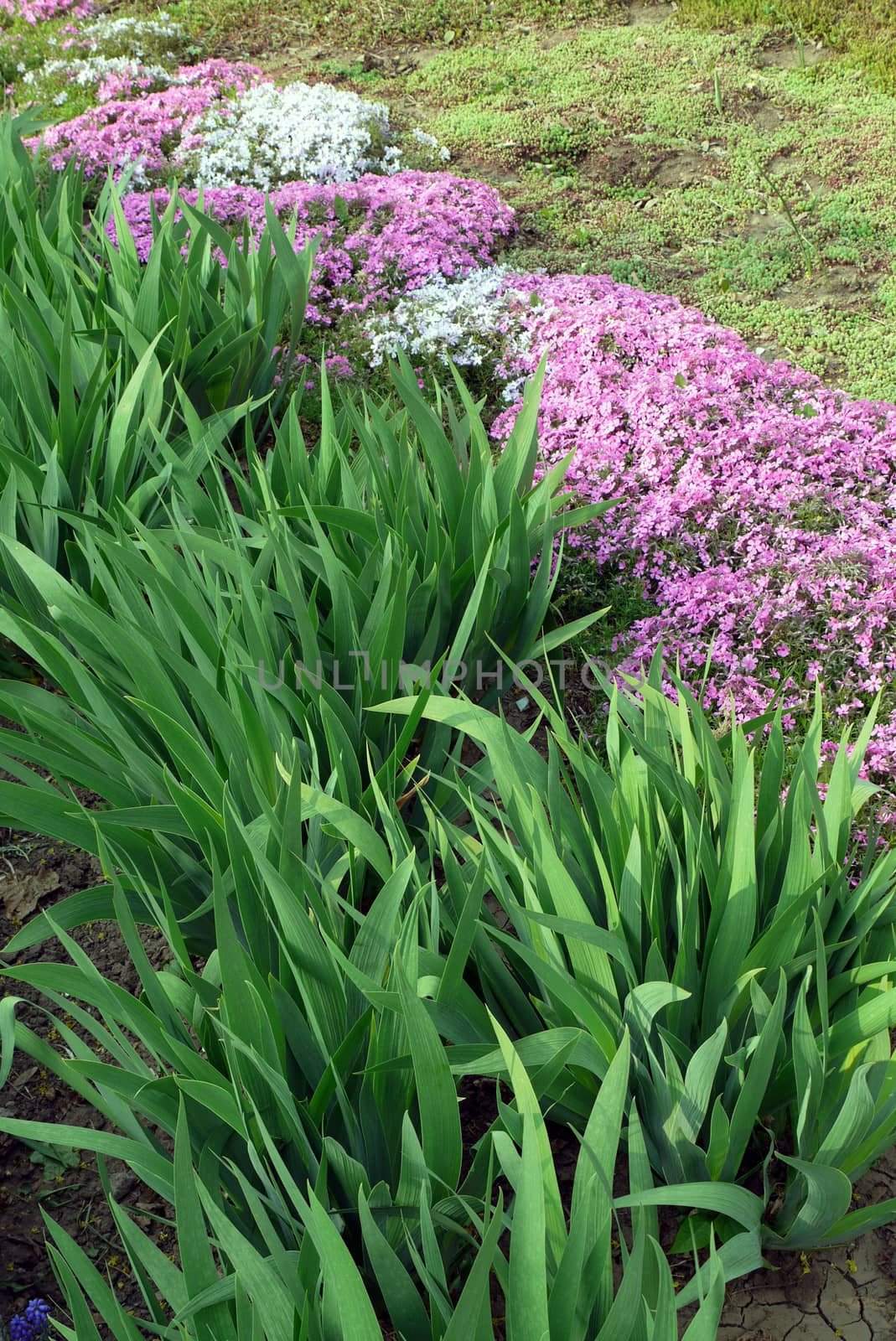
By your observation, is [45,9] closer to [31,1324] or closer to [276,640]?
[276,640]

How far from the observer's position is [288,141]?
4.72m

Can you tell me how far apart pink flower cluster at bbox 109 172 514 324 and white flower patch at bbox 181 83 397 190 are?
17cm

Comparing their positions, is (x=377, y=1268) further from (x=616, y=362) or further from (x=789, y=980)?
(x=616, y=362)

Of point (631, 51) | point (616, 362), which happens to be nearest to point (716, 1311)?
point (616, 362)

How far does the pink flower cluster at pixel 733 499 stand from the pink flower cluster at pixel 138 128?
249 centimetres

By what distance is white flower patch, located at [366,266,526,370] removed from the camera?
11.1ft

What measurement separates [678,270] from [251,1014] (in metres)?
3.70

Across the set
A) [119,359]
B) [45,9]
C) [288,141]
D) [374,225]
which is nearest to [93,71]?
[45,9]

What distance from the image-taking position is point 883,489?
8.86 ft

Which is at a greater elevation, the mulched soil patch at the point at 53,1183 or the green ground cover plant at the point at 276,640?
the green ground cover plant at the point at 276,640

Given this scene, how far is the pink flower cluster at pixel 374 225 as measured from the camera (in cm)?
380

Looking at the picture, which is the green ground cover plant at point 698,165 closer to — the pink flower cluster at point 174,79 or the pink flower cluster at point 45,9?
the pink flower cluster at point 174,79

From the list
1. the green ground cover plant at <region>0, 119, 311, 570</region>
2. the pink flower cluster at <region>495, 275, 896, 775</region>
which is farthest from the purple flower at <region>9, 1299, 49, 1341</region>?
the pink flower cluster at <region>495, 275, 896, 775</region>

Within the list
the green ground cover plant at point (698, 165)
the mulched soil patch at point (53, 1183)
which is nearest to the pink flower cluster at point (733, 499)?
the green ground cover plant at point (698, 165)
